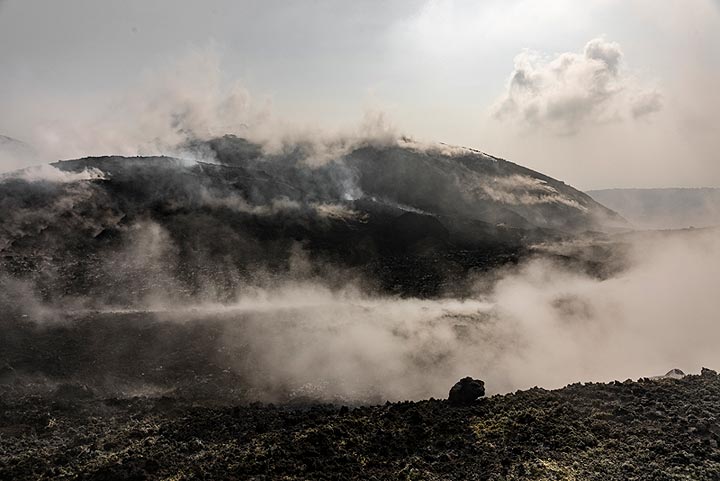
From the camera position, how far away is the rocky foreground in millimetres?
12547

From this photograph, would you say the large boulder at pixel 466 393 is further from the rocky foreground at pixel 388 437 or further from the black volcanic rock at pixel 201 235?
the black volcanic rock at pixel 201 235

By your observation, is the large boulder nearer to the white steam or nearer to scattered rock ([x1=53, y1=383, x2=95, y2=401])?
the white steam

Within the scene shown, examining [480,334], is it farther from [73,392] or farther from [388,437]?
[73,392]

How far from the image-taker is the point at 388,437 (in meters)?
14.3

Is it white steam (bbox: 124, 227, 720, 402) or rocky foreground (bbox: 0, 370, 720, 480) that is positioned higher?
white steam (bbox: 124, 227, 720, 402)

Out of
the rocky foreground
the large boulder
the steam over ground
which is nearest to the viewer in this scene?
the rocky foreground

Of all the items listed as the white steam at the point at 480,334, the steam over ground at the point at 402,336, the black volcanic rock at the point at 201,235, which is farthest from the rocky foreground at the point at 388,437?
the black volcanic rock at the point at 201,235

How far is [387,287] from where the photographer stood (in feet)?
103

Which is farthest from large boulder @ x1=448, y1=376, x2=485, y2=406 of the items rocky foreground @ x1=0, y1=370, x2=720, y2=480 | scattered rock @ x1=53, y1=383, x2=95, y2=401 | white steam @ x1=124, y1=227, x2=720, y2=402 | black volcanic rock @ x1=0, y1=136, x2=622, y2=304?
black volcanic rock @ x1=0, y1=136, x2=622, y2=304

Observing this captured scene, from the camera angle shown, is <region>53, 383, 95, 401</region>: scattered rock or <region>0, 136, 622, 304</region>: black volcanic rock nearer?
<region>53, 383, 95, 401</region>: scattered rock

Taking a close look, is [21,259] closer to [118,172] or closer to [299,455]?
[118,172]

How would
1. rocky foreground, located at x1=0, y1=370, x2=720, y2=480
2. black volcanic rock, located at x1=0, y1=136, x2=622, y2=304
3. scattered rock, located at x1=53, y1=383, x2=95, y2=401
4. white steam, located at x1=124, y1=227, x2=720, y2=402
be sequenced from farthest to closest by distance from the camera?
black volcanic rock, located at x1=0, y1=136, x2=622, y2=304
white steam, located at x1=124, y1=227, x2=720, y2=402
scattered rock, located at x1=53, y1=383, x2=95, y2=401
rocky foreground, located at x1=0, y1=370, x2=720, y2=480

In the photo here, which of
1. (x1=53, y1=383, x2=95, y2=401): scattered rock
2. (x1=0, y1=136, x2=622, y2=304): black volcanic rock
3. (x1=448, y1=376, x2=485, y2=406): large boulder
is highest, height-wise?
(x1=0, y1=136, x2=622, y2=304): black volcanic rock

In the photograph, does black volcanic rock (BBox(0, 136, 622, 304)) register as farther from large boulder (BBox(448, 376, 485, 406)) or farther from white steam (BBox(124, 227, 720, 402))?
large boulder (BBox(448, 376, 485, 406))
